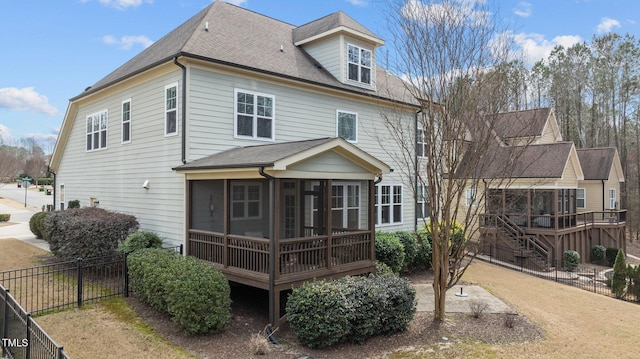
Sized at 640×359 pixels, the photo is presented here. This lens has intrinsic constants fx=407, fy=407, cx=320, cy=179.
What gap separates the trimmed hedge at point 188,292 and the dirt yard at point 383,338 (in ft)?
1.11

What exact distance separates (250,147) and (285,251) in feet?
12.7

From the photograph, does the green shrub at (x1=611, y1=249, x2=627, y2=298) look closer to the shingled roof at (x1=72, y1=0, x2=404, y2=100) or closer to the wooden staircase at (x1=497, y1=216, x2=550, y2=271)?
the wooden staircase at (x1=497, y1=216, x2=550, y2=271)

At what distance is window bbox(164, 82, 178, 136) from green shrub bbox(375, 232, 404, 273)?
7.23 metres

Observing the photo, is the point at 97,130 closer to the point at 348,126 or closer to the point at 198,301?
the point at 348,126

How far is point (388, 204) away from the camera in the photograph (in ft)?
57.3

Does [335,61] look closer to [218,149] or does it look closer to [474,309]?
[218,149]

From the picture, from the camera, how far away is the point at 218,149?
39.0 ft

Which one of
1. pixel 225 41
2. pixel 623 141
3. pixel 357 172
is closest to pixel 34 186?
pixel 225 41

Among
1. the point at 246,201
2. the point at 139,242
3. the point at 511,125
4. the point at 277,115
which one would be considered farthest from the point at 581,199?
the point at 139,242

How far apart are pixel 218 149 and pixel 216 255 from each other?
319 centimetres

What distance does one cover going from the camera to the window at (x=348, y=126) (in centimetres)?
1552

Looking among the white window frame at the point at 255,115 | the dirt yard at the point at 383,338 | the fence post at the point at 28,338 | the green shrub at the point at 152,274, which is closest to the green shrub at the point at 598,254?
the dirt yard at the point at 383,338

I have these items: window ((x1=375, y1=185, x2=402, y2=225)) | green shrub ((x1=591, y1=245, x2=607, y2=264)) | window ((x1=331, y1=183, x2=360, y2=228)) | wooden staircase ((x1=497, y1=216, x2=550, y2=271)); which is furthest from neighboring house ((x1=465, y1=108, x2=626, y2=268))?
window ((x1=331, y1=183, x2=360, y2=228))

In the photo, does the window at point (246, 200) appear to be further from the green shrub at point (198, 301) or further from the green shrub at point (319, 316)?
the green shrub at point (319, 316)
